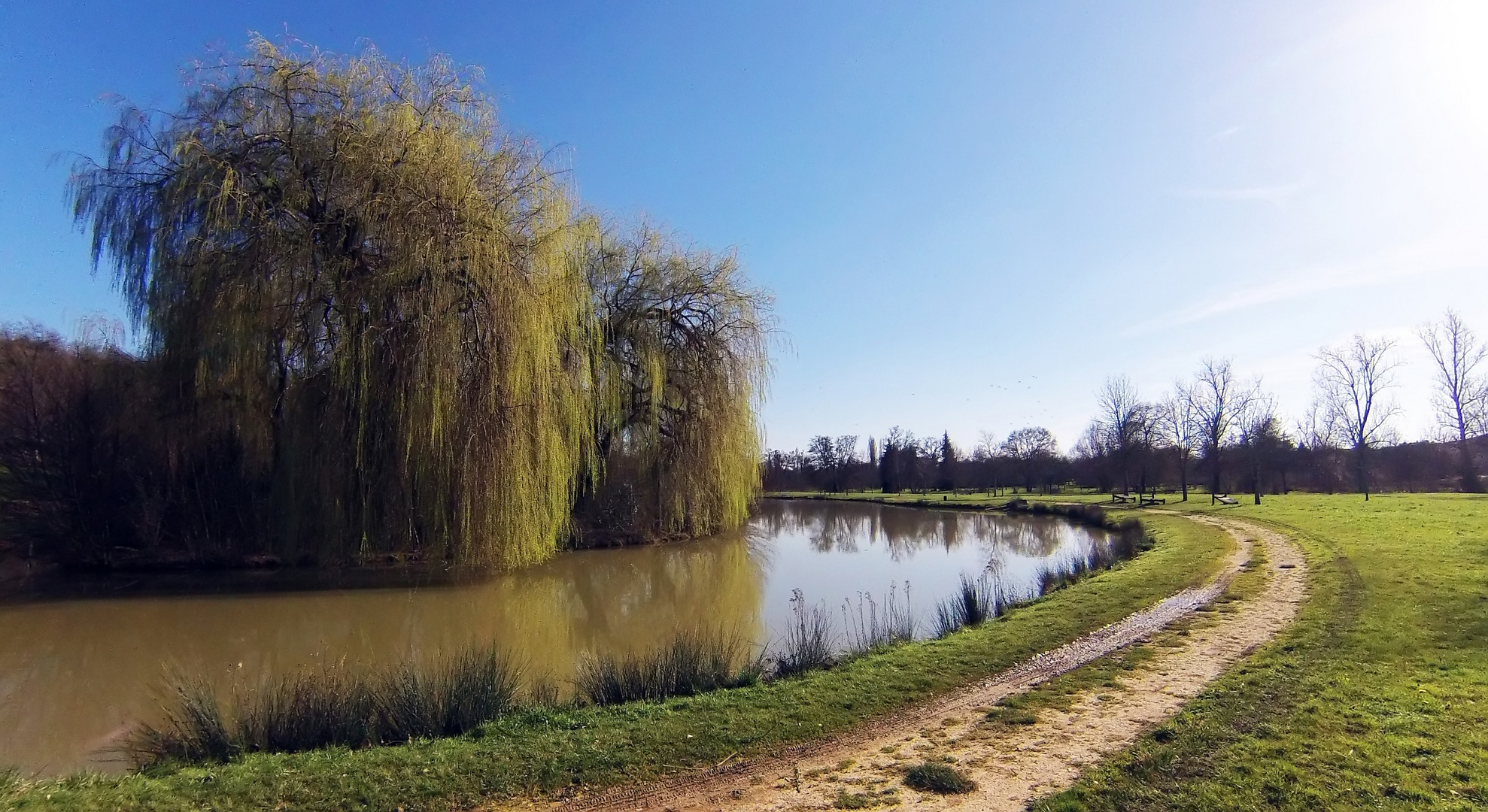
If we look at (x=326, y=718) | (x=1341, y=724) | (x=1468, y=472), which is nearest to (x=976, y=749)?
(x=1341, y=724)

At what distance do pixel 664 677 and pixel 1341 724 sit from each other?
555 cm

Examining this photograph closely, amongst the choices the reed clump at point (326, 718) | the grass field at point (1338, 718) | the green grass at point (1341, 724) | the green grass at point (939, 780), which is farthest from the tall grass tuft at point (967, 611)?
the reed clump at point (326, 718)

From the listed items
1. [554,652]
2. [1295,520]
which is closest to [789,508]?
[1295,520]

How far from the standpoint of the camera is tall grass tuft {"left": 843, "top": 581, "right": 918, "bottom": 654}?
9.20 metres

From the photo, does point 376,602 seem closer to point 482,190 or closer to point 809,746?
point 482,190

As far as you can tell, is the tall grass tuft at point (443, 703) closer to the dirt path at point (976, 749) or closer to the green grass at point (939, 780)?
the dirt path at point (976, 749)

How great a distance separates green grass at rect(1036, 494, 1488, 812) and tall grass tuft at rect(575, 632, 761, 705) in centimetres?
380

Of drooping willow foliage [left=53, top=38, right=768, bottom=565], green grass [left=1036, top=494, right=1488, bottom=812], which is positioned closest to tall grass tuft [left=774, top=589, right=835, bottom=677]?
green grass [left=1036, top=494, right=1488, bottom=812]

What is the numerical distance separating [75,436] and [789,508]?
38.5 m

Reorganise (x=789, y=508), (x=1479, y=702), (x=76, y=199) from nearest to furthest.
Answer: (x=1479, y=702) < (x=76, y=199) < (x=789, y=508)

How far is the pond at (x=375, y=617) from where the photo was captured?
28.1 feet

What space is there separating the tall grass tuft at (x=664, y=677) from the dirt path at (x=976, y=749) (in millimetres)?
2071

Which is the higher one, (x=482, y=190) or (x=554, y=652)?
(x=482, y=190)

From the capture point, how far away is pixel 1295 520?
830 inches
